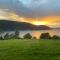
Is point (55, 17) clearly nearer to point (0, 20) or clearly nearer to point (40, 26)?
point (40, 26)

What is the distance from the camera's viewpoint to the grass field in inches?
61.6

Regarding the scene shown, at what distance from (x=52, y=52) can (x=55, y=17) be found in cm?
39

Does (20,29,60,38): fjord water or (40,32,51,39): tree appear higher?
(20,29,60,38): fjord water

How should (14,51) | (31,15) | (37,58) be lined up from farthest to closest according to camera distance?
(31,15)
(14,51)
(37,58)

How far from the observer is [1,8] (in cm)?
187

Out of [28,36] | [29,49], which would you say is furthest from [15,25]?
[29,49]

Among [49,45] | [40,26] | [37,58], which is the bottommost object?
[37,58]

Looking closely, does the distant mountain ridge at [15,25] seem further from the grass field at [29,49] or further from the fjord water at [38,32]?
the grass field at [29,49]

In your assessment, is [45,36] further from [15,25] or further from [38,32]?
[15,25]

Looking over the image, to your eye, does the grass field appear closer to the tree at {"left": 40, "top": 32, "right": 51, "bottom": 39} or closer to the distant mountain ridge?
the tree at {"left": 40, "top": 32, "right": 51, "bottom": 39}

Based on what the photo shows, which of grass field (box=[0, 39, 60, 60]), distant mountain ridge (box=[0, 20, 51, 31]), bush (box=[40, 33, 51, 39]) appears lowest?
grass field (box=[0, 39, 60, 60])

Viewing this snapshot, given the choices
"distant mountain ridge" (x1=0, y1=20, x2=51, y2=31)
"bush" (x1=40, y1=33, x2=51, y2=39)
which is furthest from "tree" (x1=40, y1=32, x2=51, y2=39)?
"distant mountain ridge" (x1=0, y1=20, x2=51, y2=31)

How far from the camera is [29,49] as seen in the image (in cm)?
166

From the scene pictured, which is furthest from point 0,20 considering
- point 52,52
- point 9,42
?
point 52,52
